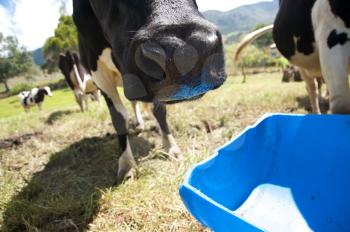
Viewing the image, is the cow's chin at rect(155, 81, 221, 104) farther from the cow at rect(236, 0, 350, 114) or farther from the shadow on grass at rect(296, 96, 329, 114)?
the shadow on grass at rect(296, 96, 329, 114)

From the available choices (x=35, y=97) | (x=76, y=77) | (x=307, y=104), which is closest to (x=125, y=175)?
(x=307, y=104)

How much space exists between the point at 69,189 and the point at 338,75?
2.06 metres

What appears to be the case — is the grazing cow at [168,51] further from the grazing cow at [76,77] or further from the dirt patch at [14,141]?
the grazing cow at [76,77]

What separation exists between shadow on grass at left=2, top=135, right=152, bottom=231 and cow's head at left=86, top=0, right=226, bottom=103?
1.11 meters

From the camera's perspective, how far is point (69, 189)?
2742 millimetres

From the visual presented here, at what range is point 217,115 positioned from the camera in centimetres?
427

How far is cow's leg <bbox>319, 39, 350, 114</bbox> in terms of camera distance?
1.93m

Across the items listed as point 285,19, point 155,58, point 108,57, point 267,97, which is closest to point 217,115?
point 267,97

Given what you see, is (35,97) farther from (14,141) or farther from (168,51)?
(168,51)

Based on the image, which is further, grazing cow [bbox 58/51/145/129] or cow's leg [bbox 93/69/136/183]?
grazing cow [bbox 58/51/145/129]

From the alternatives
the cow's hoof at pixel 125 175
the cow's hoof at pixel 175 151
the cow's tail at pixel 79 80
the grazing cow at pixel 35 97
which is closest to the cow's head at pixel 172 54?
the cow's hoof at pixel 125 175

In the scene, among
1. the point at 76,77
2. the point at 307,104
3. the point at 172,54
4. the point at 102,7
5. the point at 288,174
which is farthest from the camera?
the point at 76,77

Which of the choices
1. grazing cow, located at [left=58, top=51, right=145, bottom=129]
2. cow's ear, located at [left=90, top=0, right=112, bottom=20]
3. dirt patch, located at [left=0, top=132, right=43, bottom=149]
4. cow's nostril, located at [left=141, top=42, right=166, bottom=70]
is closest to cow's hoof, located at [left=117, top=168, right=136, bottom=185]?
cow's ear, located at [left=90, top=0, right=112, bottom=20]

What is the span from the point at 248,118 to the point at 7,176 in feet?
8.30
